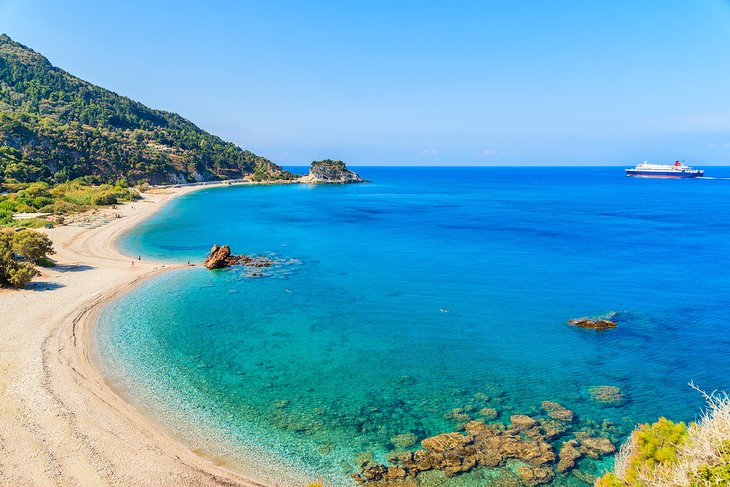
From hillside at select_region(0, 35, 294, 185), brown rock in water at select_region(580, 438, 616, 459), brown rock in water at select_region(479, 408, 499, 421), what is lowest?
brown rock in water at select_region(580, 438, 616, 459)

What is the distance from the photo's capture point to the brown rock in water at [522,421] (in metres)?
22.3

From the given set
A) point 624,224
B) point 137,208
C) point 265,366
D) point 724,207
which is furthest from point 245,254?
point 724,207

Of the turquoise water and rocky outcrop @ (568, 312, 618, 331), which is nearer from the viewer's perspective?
the turquoise water

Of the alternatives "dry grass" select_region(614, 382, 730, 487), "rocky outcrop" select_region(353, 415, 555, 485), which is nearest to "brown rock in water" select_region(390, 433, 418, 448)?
"rocky outcrop" select_region(353, 415, 555, 485)

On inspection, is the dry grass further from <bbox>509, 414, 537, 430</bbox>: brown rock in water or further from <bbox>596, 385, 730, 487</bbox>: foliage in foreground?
<bbox>509, 414, 537, 430</bbox>: brown rock in water

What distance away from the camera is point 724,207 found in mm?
119125

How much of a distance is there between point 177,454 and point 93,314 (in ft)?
73.1

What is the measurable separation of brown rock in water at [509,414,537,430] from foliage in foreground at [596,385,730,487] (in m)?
5.68

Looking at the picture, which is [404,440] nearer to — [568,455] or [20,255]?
[568,455]

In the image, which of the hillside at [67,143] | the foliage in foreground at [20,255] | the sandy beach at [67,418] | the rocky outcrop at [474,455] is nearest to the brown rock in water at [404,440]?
the rocky outcrop at [474,455]

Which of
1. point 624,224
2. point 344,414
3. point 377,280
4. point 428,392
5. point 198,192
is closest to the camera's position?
point 344,414

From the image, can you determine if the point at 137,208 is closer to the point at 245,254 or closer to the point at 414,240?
the point at 245,254

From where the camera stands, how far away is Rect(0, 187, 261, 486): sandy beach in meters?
18.6

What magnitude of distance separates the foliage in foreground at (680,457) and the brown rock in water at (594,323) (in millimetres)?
20049
